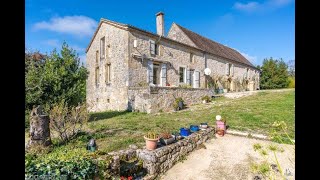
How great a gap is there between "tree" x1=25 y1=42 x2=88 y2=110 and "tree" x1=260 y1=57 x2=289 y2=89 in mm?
30005

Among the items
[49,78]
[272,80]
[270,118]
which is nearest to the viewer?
[49,78]

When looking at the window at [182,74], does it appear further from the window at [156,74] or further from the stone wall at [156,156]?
the stone wall at [156,156]

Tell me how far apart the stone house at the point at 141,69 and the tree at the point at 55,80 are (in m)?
3.98

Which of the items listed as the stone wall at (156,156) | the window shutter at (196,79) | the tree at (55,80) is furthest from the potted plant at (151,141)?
the window shutter at (196,79)

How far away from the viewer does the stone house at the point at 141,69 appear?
49.7 ft

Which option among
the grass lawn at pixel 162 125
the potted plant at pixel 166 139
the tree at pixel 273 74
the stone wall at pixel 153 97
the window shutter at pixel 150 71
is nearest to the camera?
the potted plant at pixel 166 139

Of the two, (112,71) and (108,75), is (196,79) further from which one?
(108,75)

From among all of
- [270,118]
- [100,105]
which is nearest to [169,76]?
[100,105]

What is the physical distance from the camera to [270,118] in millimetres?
11562

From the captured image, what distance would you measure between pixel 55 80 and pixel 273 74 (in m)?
32.2

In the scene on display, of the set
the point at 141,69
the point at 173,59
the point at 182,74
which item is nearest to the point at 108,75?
the point at 141,69

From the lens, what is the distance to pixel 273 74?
108ft
